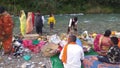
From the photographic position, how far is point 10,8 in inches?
1871

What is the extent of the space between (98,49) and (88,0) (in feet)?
147

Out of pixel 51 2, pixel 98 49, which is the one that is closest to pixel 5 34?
pixel 98 49

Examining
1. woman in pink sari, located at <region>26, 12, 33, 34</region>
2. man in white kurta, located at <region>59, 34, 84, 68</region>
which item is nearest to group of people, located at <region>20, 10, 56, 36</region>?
woman in pink sari, located at <region>26, 12, 33, 34</region>

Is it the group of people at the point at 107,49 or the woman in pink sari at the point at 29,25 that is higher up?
the group of people at the point at 107,49

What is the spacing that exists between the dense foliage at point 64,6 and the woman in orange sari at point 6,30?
35731mm

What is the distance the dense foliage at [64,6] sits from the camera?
49688mm

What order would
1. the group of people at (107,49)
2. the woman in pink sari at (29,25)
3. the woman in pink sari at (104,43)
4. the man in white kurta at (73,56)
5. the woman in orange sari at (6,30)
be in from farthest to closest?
the woman in pink sari at (29,25), the woman in orange sari at (6,30), the woman in pink sari at (104,43), the group of people at (107,49), the man in white kurta at (73,56)

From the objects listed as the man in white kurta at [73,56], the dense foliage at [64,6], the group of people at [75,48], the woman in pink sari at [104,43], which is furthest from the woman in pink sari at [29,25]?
the dense foliage at [64,6]

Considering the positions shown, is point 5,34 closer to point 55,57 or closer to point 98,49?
point 55,57

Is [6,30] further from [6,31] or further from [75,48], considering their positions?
[75,48]

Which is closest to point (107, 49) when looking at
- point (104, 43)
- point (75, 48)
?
point (104, 43)

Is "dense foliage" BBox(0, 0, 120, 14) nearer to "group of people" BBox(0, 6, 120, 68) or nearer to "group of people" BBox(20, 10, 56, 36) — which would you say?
"group of people" BBox(20, 10, 56, 36)

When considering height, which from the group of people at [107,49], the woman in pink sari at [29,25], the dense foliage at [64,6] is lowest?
the dense foliage at [64,6]

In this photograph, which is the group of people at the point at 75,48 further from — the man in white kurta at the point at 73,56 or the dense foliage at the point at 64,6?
the dense foliage at the point at 64,6
